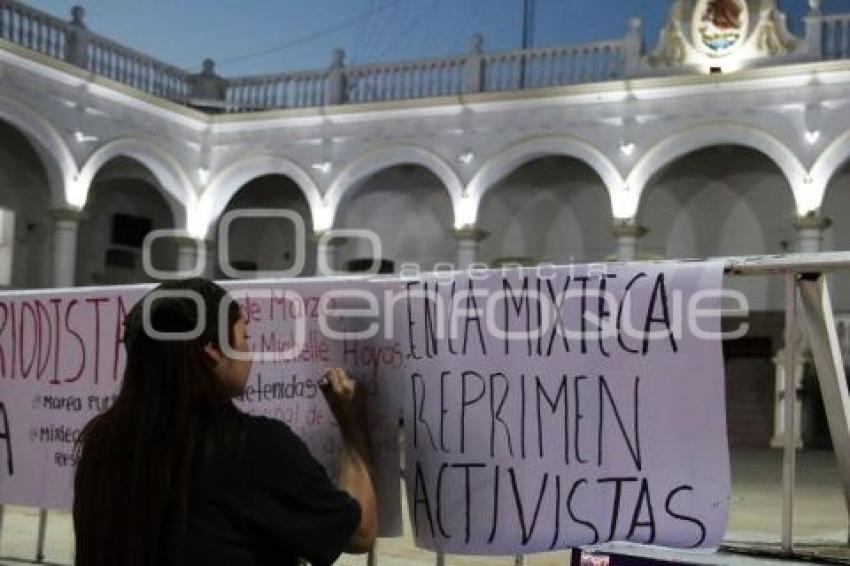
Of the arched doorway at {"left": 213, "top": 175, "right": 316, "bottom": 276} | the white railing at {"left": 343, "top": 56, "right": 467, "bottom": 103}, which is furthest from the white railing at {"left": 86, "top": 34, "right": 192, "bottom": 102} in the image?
the white railing at {"left": 343, "top": 56, "right": 467, "bottom": 103}

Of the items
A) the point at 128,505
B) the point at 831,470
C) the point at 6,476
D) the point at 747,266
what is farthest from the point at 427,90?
the point at 128,505

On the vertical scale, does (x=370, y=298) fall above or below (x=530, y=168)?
below

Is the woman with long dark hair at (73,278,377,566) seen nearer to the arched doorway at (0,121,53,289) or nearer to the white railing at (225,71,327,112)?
the arched doorway at (0,121,53,289)

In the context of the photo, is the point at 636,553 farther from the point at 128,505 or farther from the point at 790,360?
the point at 128,505

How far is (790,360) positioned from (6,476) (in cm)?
386

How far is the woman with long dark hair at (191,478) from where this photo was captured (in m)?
2.13

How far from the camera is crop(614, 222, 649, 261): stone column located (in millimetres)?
18203

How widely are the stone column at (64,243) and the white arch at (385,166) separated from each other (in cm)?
506

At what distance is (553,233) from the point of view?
21.8 m

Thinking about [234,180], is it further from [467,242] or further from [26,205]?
[467,242]

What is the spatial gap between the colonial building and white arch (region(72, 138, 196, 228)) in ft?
0.13

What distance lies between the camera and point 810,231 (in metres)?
16.9

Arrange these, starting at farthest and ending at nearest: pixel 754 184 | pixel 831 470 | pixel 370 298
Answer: pixel 754 184, pixel 831 470, pixel 370 298

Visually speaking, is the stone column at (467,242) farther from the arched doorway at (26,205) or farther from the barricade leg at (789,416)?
the barricade leg at (789,416)
